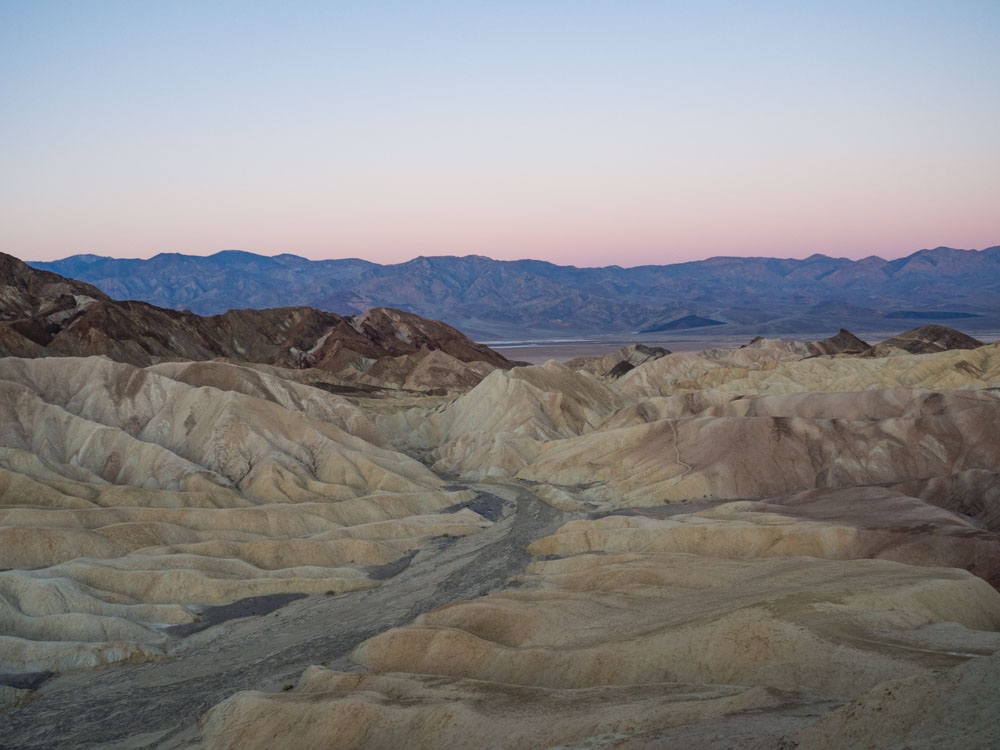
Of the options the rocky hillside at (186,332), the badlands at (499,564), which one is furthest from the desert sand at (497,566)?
the rocky hillside at (186,332)

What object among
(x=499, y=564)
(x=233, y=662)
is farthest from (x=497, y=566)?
(x=233, y=662)

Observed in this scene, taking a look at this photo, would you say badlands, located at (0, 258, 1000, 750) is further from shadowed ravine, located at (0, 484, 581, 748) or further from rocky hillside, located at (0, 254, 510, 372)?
rocky hillside, located at (0, 254, 510, 372)

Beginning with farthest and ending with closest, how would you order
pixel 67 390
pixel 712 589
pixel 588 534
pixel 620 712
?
pixel 67 390, pixel 588 534, pixel 712 589, pixel 620 712

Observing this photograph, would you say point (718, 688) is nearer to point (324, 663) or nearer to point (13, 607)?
point (324, 663)

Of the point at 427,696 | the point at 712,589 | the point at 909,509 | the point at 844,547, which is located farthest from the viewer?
the point at 909,509

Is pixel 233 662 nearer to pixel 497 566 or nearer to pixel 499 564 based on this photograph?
pixel 497 566

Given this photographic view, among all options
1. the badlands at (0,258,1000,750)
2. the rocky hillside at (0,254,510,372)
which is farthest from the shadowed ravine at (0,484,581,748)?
the rocky hillside at (0,254,510,372)

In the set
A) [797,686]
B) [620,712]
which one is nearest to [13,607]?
[620,712]

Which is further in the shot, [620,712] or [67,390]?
[67,390]
